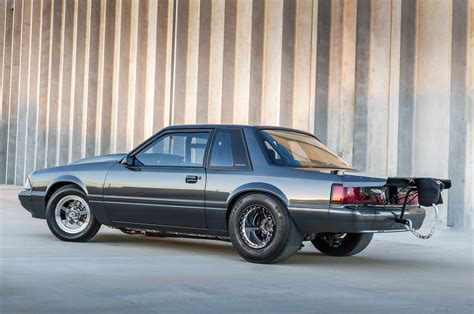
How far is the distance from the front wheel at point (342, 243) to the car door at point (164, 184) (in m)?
1.52

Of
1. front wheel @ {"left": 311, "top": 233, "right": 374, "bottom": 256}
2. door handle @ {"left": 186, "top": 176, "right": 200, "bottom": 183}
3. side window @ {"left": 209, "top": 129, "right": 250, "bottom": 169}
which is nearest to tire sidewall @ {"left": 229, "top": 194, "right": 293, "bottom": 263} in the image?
side window @ {"left": 209, "top": 129, "right": 250, "bottom": 169}

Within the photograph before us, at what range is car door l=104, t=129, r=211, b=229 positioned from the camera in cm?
859

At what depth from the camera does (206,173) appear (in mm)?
8547

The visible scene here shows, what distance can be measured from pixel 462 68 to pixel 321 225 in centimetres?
643

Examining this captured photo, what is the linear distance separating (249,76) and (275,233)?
1046 cm

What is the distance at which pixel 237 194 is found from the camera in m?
8.24

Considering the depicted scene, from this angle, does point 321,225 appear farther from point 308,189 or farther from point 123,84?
point 123,84

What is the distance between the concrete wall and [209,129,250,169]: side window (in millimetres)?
5802

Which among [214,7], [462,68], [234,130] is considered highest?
[214,7]

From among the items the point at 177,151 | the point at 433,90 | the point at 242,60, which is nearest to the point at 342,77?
the point at 433,90

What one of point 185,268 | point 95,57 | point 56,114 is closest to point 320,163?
point 185,268

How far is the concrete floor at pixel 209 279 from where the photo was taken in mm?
5793

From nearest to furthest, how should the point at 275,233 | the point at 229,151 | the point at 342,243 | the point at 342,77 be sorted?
the point at 275,233 → the point at 229,151 → the point at 342,243 → the point at 342,77

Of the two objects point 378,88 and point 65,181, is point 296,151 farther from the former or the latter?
point 378,88
